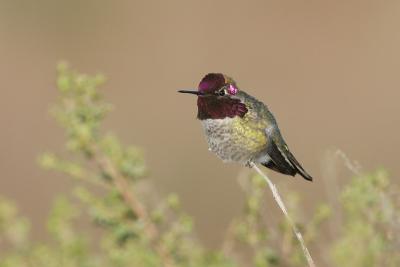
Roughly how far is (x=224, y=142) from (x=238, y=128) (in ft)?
0.24

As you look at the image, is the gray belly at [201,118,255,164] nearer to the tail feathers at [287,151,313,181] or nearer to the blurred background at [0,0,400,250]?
the tail feathers at [287,151,313,181]

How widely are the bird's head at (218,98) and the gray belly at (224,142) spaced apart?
3 cm

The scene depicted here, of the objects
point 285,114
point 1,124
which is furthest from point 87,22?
point 285,114

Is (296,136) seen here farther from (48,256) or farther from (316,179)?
(48,256)

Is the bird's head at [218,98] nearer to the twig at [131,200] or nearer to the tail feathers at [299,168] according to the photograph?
the tail feathers at [299,168]

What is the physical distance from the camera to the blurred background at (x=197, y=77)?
10.9 metres

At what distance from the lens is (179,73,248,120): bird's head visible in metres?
3.47

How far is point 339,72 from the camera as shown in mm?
14711

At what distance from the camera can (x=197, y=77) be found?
13.8m

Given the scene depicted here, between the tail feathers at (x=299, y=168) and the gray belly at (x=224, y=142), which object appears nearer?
the tail feathers at (x=299, y=168)

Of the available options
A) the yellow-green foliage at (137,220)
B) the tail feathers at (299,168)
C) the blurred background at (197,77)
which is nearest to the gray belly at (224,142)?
the tail feathers at (299,168)

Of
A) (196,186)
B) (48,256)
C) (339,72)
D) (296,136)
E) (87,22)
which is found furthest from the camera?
(87,22)

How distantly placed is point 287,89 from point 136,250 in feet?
32.3

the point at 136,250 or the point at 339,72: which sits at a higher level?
the point at 339,72
